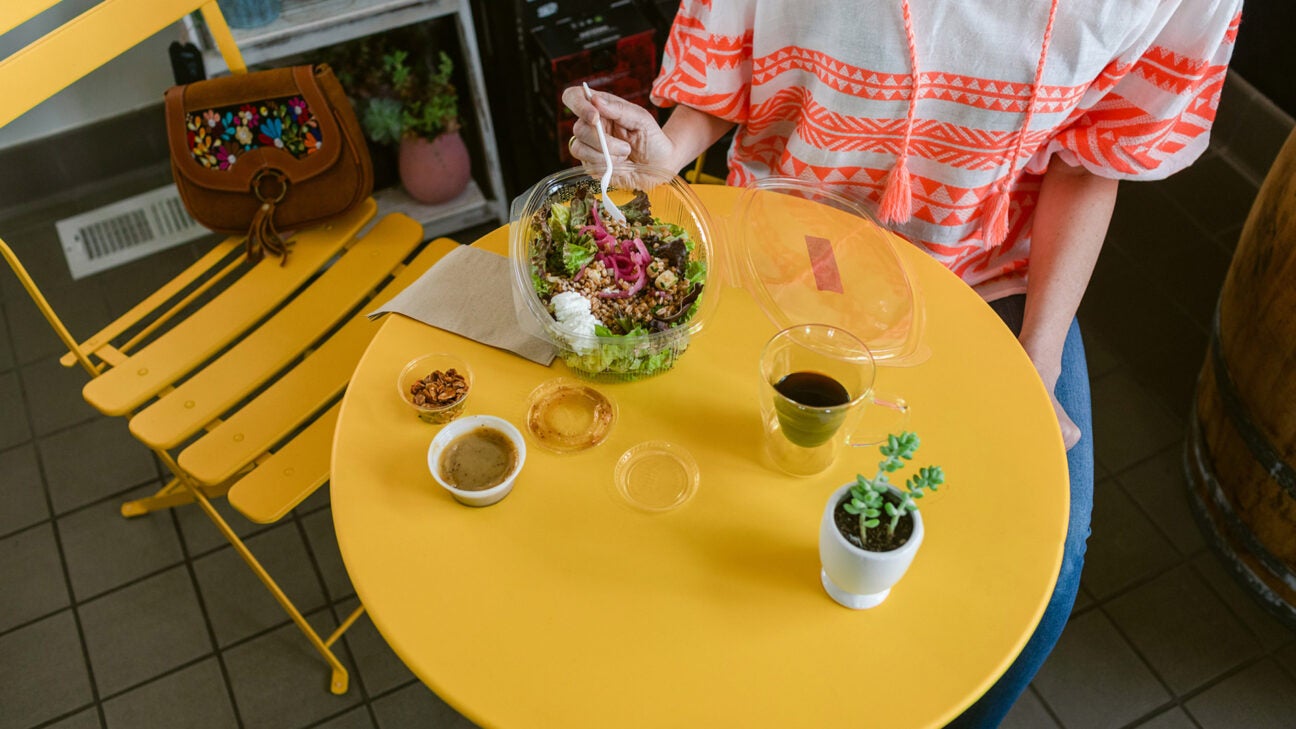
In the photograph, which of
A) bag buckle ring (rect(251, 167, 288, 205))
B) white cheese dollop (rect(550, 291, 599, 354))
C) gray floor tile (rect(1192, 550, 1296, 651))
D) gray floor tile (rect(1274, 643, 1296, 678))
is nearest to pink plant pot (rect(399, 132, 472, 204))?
bag buckle ring (rect(251, 167, 288, 205))

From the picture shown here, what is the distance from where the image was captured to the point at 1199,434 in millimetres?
2035

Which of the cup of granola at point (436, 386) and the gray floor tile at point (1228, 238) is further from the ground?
the cup of granola at point (436, 386)

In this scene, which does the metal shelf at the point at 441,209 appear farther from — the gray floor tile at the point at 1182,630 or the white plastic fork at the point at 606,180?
the gray floor tile at the point at 1182,630

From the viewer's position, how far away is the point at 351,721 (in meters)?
1.86

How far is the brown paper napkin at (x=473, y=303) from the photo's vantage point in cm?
134

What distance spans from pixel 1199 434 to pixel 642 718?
1.58m

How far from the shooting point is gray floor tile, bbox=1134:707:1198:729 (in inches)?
73.8

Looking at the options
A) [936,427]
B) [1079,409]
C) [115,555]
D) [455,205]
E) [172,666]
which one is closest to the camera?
[936,427]

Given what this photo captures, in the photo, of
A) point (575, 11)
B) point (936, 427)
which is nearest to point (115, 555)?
point (575, 11)

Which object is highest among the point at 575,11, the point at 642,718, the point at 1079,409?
the point at 575,11

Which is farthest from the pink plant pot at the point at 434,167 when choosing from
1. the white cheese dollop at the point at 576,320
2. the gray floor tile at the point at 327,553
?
the white cheese dollop at the point at 576,320

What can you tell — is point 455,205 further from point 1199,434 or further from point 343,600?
point 1199,434

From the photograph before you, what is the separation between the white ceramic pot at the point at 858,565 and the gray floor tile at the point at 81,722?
1.58 meters

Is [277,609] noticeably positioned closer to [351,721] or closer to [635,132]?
[351,721]
